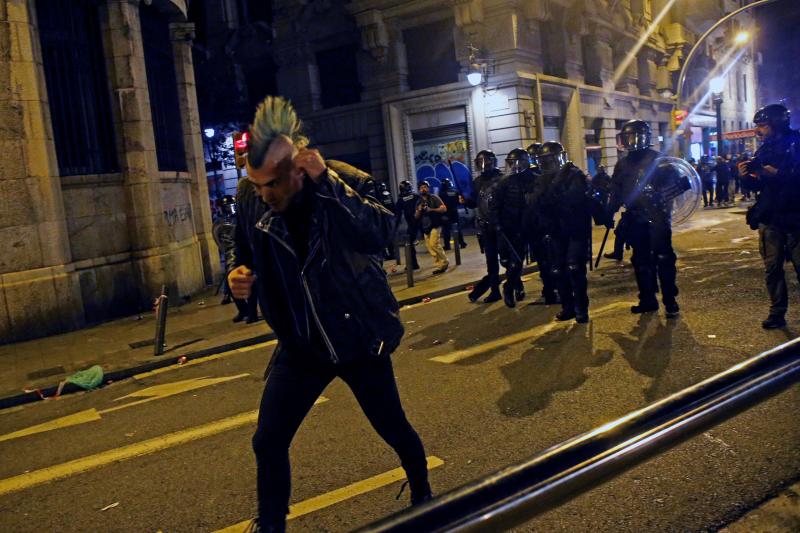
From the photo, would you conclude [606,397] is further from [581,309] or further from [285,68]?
[285,68]

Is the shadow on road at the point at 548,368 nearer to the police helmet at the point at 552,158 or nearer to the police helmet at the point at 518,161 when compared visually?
the police helmet at the point at 552,158

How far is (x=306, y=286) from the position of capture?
273 centimetres

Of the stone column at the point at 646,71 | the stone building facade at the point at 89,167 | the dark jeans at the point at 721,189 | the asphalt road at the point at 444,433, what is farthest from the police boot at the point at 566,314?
the stone column at the point at 646,71

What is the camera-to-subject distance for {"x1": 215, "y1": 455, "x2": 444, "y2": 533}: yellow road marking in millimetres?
3562

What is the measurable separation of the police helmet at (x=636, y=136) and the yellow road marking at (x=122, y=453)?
4851mm

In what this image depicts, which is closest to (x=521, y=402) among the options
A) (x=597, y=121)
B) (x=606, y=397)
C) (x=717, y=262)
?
(x=606, y=397)

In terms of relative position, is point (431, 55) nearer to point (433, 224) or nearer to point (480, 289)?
point (433, 224)

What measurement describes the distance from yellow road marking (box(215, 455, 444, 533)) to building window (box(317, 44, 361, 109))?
75.1 feet

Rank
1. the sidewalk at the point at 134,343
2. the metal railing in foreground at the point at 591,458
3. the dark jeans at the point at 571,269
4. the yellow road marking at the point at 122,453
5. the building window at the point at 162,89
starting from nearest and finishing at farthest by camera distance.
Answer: the metal railing in foreground at the point at 591,458
the yellow road marking at the point at 122,453
the dark jeans at the point at 571,269
the sidewalk at the point at 134,343
the building window at the point at 162,89

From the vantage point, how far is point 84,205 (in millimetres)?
11711

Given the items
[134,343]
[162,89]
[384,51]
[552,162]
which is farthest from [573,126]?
[134,343]

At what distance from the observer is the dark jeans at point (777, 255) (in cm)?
616

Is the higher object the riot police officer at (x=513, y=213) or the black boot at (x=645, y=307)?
the riot police officer at (x=513, y=213)

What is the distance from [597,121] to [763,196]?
24146 mm
